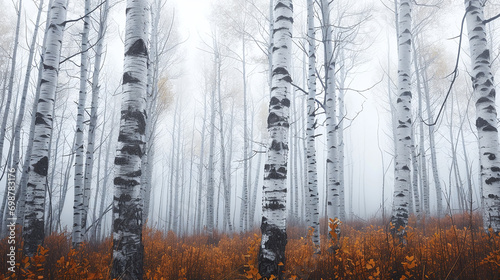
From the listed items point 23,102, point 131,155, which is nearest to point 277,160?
point 131,155

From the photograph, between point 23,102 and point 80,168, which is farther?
point 23,102

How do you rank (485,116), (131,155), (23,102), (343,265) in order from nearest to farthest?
(343,265) < (131,155) < (485,116) < (23,102)

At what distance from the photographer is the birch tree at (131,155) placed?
2562 mm

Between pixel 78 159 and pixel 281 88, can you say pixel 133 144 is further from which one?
pixel 78 159

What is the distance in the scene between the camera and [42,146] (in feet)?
12.5

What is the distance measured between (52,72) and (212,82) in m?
8.72

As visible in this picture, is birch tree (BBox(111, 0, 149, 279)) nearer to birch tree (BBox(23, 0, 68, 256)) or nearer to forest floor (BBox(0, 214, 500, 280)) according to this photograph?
forest floor (BBox(0, 214, 500, 280))

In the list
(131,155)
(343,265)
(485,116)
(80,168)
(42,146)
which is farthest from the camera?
(80,168)

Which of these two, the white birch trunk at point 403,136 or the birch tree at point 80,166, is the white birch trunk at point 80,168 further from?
the white birch trunk at point 403,136

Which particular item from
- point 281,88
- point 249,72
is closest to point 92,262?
point 281,88

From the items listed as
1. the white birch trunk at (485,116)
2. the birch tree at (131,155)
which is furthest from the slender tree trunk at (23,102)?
the white birch trunk at (485,116)

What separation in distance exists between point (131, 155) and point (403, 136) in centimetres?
487

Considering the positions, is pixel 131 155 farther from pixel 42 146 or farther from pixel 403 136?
pixel 403 136

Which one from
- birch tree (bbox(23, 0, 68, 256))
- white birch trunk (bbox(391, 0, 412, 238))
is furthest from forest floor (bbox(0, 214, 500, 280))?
white birch trunk (bbox(391, 0, 412, 238))
